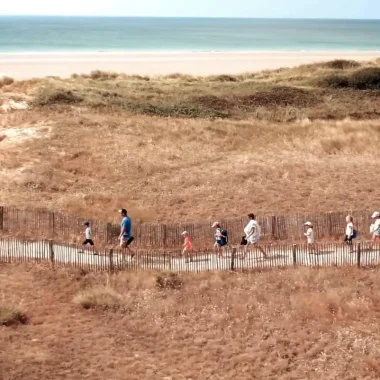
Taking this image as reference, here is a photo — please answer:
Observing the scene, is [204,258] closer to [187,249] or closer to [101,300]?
[187,249]

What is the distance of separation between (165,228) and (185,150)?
499 inches

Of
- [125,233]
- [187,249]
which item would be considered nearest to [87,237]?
[125,233]

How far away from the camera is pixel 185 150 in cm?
3453

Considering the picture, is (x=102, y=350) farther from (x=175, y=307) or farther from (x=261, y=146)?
(x=261, y=146)

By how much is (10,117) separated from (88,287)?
74.9ft

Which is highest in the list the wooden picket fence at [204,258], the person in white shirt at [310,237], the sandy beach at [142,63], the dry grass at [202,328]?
the sandy beach at [142,63]

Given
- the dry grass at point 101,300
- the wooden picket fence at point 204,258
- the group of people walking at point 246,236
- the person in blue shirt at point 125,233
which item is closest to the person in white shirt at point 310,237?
the group of people walking at point 246,236

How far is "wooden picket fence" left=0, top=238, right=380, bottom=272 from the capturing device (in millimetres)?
19969

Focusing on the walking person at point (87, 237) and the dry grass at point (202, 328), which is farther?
the walking person at point (87, 237)

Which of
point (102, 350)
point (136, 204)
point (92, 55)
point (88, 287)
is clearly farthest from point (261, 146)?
point (92, 55)

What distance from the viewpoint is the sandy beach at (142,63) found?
77562 millimetres

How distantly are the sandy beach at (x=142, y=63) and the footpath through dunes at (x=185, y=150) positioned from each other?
25.9 metres

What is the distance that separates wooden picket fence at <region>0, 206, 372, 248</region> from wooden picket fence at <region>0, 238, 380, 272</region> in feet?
4.71

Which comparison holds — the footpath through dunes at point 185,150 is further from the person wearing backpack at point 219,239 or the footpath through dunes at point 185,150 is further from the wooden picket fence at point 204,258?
the wooden picket fence at point 204,258
